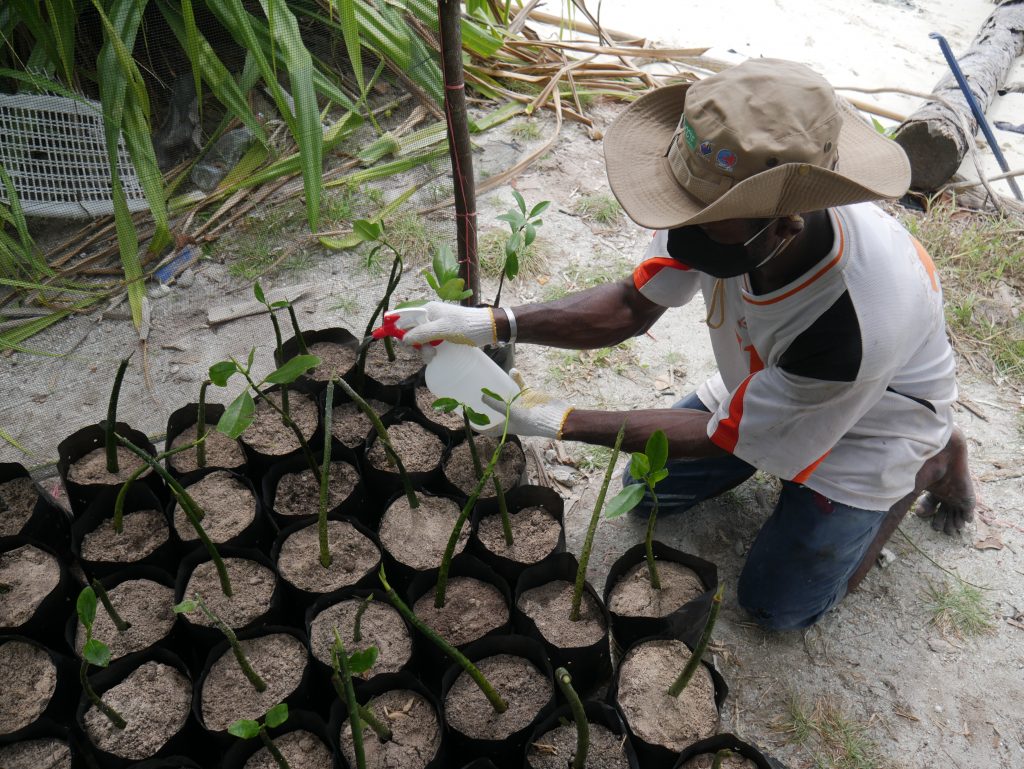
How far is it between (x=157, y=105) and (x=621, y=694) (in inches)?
95.5

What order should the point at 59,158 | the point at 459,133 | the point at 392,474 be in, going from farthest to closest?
the point at 59,158
the point at 459,133
the point at 392,474

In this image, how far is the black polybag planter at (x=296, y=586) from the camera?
1.41m

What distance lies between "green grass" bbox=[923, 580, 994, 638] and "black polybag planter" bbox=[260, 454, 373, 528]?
1223mm

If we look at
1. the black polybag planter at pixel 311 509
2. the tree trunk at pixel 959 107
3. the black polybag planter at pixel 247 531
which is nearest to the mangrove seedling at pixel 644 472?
the black polybag planter at pixel 311 509

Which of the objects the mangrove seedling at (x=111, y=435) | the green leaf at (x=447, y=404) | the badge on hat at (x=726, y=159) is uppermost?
the badge on hat at (x=726, y=159)

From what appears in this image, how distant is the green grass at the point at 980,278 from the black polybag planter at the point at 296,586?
183 centimetres

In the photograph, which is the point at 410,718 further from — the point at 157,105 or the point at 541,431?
the point at 157,105

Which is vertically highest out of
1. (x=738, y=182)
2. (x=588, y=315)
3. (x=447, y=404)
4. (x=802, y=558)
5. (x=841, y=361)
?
(x=738, y=182)

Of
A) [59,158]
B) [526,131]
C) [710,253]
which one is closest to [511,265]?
[710,253]

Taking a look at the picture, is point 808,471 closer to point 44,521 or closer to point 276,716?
point 276,716

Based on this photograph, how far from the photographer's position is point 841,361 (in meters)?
1.27

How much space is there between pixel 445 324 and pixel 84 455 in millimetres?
790

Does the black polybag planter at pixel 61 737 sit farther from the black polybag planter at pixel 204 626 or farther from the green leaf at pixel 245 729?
the green leaf at pixel 245 729

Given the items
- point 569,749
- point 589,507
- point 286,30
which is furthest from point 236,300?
point 569,749
